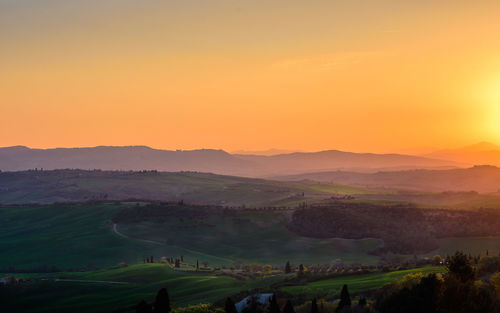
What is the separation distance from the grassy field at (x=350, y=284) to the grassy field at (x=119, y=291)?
28.0 ft

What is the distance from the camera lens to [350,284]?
71.1m

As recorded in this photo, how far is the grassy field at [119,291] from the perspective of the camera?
77.7 m

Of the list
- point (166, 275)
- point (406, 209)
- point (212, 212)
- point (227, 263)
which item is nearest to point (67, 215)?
point (212, 212)

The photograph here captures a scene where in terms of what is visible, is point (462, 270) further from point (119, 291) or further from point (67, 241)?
point (67, 241)

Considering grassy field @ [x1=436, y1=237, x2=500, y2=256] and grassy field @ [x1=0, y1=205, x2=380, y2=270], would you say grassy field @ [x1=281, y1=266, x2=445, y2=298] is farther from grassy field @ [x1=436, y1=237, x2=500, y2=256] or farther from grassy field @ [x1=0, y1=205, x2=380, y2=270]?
grassy field @ [x1=436, y1=237, x2=500, y2=256]

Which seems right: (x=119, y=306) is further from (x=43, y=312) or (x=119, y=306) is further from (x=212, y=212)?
(x=212, y=212)

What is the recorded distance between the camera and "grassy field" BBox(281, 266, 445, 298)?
65.8 m

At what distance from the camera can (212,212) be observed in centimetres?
17725

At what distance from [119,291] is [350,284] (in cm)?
3589

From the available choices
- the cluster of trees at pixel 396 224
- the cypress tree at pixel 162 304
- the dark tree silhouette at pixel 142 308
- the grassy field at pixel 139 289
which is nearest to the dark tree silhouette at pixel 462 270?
the grassy field at pixel 139 289

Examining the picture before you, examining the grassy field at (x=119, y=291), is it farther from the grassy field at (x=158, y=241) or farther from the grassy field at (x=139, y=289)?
the grassy field at (x=158, y=241)

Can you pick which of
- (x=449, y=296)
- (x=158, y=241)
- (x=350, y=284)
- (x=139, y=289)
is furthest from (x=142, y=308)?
(x=158, y=241)

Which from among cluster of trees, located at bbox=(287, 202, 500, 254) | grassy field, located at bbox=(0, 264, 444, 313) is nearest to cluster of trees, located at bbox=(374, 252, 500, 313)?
grassy field, located at bbox=(0, 264, 444, 313)

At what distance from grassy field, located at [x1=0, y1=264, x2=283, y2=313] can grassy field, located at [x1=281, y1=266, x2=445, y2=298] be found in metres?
8.54
